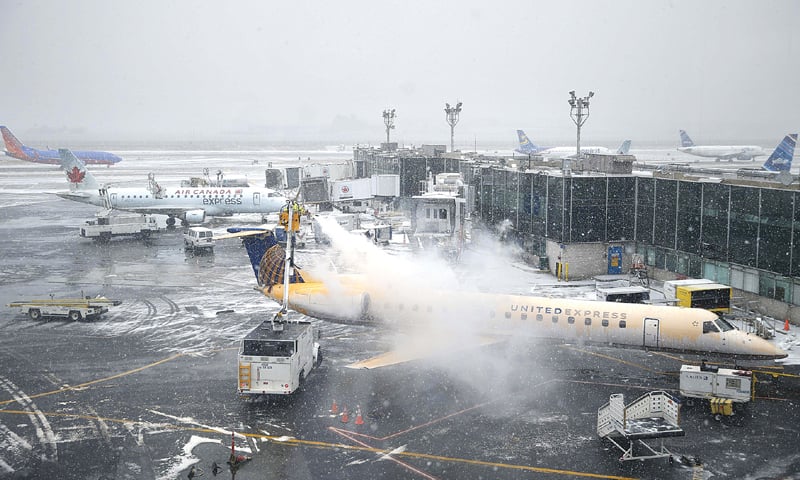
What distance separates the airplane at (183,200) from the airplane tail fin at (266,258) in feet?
154

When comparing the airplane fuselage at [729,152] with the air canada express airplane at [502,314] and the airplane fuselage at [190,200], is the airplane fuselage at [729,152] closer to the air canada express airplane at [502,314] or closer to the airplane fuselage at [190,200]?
the airplane fuselage at [190,200]

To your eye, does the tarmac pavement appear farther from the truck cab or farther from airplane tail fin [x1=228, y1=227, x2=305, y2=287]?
the truck cab

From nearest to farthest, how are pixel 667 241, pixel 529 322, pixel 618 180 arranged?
pixel 529 322
pixel 667 241
pixel 618 180

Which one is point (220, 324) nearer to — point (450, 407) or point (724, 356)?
point (450, 407)

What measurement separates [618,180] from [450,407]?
3129 centimetres

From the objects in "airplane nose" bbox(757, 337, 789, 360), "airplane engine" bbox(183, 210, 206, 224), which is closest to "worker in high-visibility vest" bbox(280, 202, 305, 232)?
"airplane nose" bbox(757, 337, 789, 360)

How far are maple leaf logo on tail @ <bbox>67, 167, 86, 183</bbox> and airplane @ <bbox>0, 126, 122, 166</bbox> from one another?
293ft

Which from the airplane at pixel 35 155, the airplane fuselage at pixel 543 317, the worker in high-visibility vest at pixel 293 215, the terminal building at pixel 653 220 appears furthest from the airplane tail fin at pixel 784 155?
the airplane at pixel 35 155

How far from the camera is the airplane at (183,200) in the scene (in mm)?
80438

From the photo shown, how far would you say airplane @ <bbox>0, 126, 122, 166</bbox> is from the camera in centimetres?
17318

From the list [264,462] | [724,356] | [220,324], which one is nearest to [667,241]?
[724,356]

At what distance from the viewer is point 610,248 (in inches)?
2093

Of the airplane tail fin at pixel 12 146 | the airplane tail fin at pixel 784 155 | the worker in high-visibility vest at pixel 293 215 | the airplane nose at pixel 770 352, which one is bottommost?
the airplane nose at pixel 770 352

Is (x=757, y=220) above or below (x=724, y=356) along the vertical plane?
above
